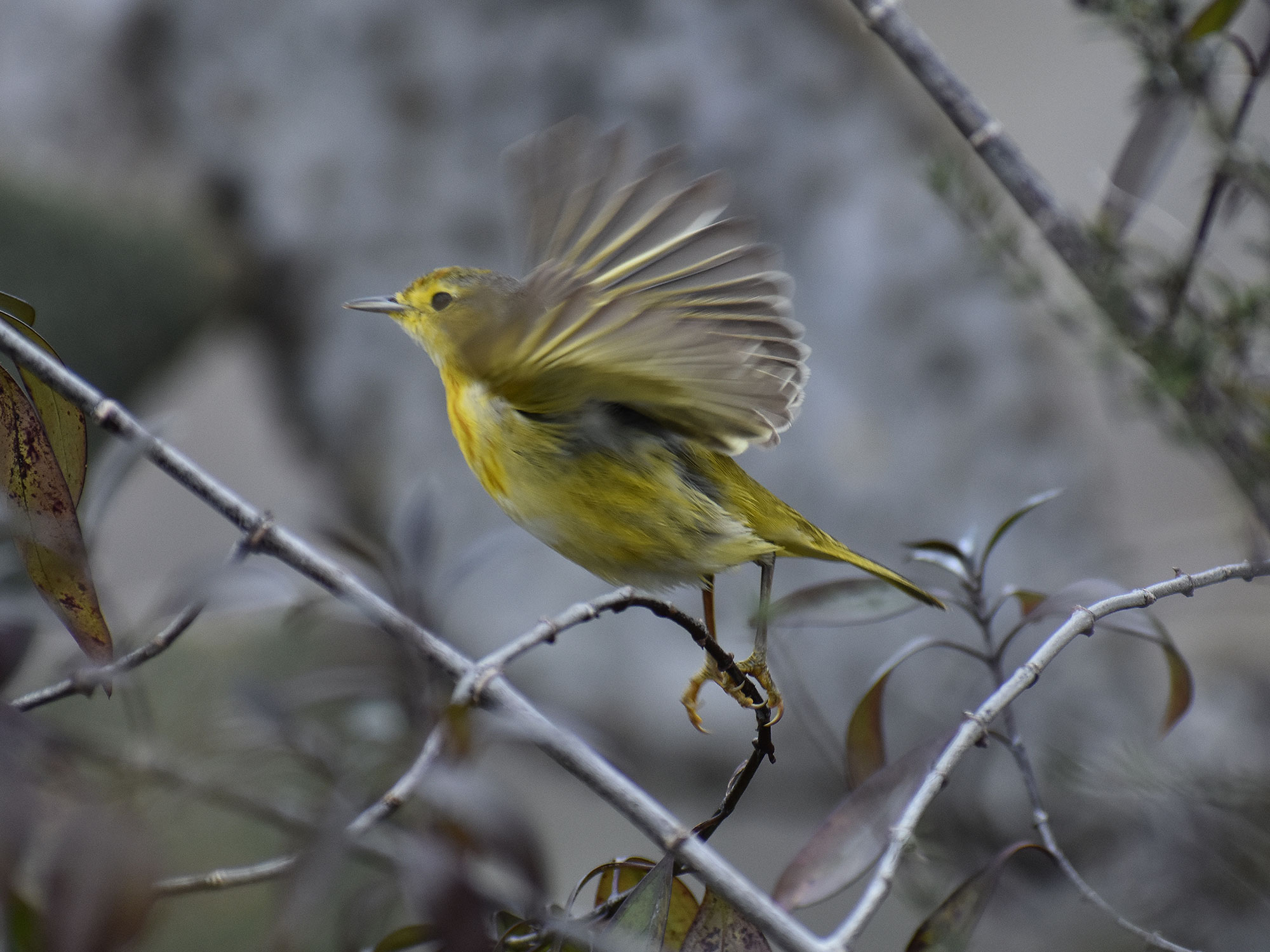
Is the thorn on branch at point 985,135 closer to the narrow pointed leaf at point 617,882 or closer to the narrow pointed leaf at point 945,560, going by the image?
the narrow pointed leaf at point 945,560

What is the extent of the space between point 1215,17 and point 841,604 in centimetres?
44

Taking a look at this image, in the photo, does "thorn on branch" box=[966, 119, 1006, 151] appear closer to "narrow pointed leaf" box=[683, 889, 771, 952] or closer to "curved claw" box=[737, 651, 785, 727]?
"curved claw" box=[737, 651, 785, 727]

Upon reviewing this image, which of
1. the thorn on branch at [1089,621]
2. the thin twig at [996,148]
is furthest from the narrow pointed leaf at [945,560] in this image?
the thin twig at [996,148]

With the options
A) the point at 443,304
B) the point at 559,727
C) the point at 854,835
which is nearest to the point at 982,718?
the point at 854,835

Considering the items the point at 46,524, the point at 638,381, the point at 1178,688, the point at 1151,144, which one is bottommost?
the point at 1178,688

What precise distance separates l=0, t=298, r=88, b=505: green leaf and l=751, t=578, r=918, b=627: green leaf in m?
0.35

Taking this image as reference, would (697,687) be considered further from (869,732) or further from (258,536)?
(258,536)

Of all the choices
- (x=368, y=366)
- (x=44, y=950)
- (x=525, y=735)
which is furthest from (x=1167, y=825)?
(x=368, y=366)

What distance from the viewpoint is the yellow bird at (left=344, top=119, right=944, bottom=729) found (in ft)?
1.81

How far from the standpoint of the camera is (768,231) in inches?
91.4

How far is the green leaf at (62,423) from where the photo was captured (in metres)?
0.49

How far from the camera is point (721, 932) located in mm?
477

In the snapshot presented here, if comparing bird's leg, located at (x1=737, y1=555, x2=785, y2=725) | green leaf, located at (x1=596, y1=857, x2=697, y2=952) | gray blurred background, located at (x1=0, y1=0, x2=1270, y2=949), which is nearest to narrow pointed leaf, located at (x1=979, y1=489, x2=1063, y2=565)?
bird's leg, located at (x1=737, y1=555, x2=785, y2=725)

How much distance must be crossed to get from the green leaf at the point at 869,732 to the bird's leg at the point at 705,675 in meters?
0.08
